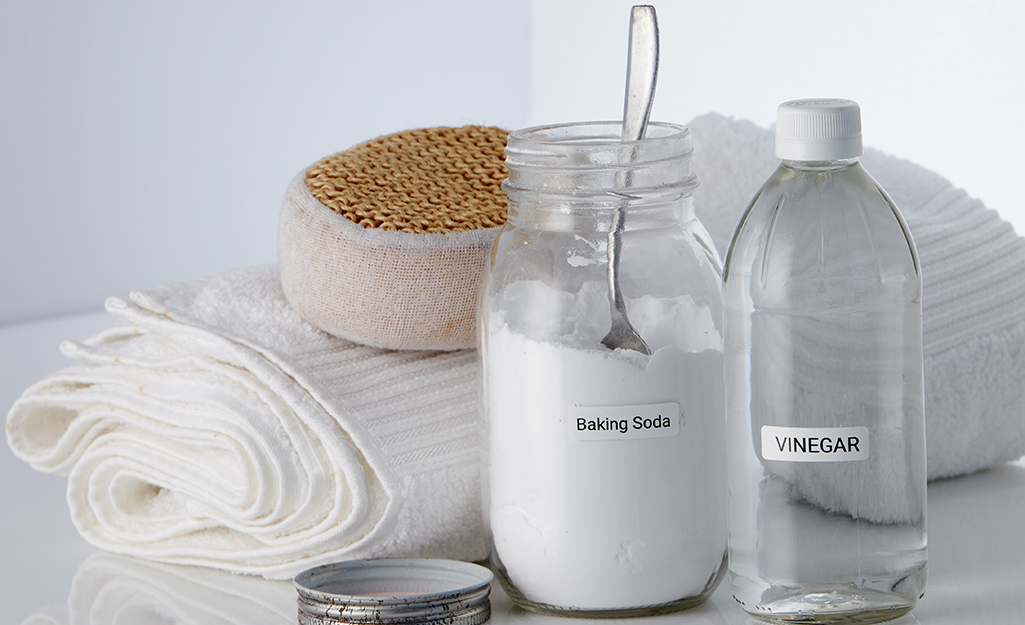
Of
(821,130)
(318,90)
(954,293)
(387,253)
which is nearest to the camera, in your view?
(821,130)

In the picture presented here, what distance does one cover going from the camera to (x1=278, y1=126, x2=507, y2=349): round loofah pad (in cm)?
54

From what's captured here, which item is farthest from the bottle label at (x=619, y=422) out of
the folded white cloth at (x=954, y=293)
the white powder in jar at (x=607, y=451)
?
the folded white cloth at (x=954, y=293)

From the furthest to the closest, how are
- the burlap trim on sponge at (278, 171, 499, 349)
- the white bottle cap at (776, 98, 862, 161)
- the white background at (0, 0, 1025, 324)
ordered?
the white background at (0, 0, 1025, 324), the burlap trim on sponge at (278, 171, 499, 349), the white bottle cap at (776, 98, 862, 161)

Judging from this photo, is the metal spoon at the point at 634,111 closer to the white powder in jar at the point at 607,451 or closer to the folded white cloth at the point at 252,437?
the white powder in jar at the point at 607,451

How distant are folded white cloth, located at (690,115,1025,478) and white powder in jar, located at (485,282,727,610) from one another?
0.63 ft

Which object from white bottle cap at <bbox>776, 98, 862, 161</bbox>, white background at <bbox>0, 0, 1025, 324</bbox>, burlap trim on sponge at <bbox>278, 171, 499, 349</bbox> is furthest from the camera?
white background at <bbox>0, 0, 1025, 324</bbox>

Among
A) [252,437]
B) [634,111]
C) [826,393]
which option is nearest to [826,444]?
[826,393]

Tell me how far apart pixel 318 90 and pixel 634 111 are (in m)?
1.55

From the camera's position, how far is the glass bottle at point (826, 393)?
0.44 m

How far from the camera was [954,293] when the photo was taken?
653mm

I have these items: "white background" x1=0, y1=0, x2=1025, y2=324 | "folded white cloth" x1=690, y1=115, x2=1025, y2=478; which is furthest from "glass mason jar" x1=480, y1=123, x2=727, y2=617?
"white background" x1=0, y1=0, x2=1025, y2=324

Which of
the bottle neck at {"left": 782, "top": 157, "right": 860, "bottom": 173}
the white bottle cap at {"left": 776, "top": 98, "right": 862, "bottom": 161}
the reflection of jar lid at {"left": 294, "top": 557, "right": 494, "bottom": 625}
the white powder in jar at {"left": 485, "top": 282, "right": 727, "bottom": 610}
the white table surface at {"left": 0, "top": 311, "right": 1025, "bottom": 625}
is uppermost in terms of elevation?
the white bottle cap at {"left": 776, "top": 98, "right": 862, "bottom": 161}

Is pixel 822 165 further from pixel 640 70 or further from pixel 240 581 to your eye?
pixel 240 581

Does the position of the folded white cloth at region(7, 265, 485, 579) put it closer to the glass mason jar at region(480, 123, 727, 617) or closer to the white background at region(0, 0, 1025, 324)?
the glass mason jar at region(480, 123, 727, 617)
